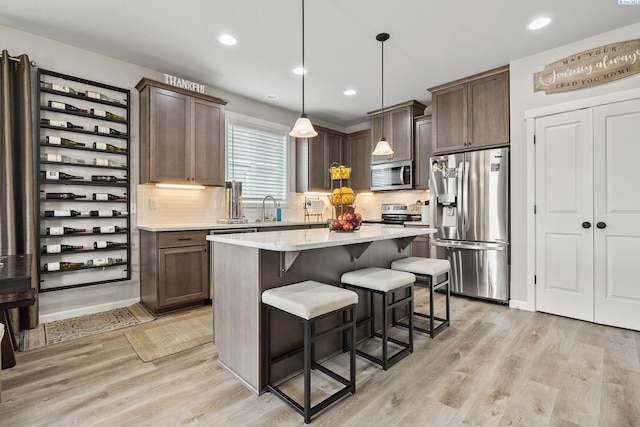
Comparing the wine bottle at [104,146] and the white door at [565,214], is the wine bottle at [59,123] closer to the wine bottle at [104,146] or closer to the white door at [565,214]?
the wine bottle at [104,146]

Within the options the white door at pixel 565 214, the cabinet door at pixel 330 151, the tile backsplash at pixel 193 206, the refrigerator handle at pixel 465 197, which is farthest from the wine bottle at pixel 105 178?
the white door at pixel 565 214

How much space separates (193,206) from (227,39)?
6.77 feet

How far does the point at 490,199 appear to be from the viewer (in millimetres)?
3670

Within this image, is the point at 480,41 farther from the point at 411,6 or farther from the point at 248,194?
the point at 248,194

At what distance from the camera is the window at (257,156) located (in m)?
4.57

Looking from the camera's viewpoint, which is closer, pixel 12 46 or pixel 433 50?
pixel 12 46

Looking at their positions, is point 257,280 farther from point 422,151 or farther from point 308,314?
point 422,151

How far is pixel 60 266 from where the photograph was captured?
3.10m

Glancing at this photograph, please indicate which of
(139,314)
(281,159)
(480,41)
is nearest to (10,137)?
(139,314)

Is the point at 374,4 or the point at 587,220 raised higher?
the point at 374,4

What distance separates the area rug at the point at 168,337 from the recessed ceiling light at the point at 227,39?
2.75m

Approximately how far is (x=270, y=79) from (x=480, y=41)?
7.82 ft

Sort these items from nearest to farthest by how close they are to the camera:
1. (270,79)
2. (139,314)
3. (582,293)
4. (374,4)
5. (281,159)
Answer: (374,4), (582,293), (139,314), (270,79), (281,159)

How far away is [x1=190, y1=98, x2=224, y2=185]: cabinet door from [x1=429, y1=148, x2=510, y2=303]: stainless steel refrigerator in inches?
111
